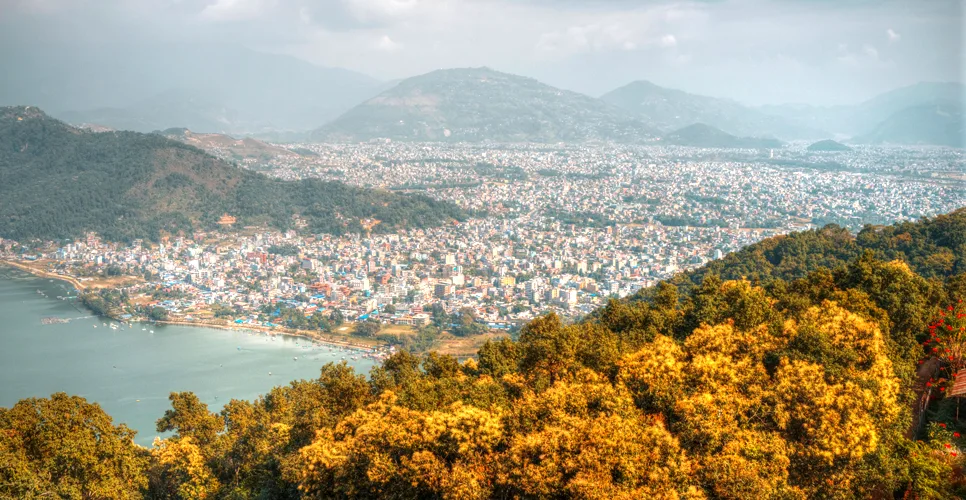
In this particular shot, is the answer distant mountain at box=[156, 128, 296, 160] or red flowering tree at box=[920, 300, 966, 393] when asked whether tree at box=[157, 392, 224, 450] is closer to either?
red flowering tree at box=[920, 300, 966, 393]

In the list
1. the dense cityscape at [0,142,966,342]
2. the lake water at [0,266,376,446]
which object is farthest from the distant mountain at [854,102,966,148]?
the lake water at [0,266,376,446]

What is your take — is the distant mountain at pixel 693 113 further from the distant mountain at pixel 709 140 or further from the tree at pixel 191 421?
the tree at pixel 191 421

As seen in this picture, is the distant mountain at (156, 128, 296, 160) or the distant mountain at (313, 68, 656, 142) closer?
the distant mountain at (156, 128, 296, 160)

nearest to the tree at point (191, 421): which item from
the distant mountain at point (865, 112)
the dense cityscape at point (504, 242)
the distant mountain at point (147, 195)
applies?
the dense cityscape at point (504, 242)

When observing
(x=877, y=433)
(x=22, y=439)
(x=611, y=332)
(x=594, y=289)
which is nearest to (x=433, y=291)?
(x=594, y=289)

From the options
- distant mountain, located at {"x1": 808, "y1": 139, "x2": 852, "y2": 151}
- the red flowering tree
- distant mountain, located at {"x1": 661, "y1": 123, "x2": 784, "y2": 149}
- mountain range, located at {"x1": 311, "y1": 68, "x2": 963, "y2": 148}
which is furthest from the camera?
mountain range, located at {"x1": 311, "y1": 68, "x2": 963, "y2": 148}

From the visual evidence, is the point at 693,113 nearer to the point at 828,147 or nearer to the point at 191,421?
the point at 828,147
